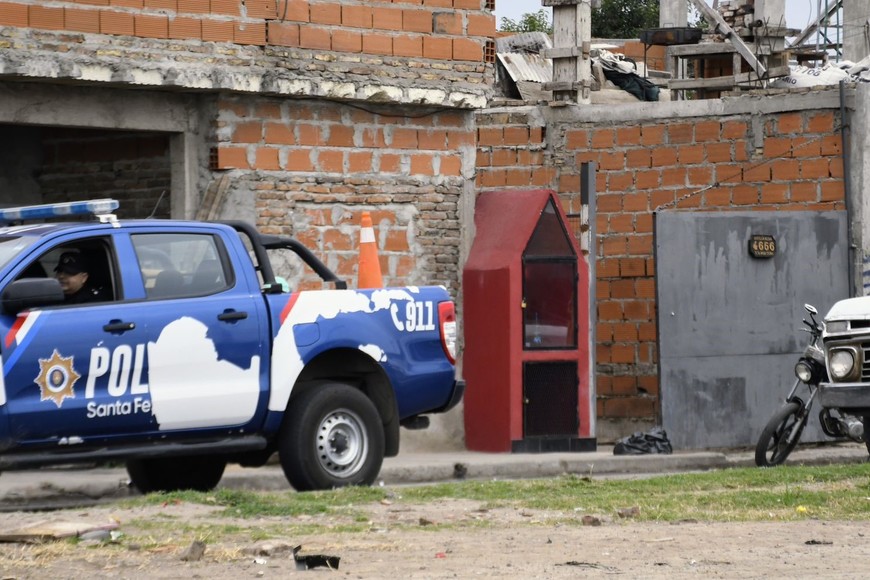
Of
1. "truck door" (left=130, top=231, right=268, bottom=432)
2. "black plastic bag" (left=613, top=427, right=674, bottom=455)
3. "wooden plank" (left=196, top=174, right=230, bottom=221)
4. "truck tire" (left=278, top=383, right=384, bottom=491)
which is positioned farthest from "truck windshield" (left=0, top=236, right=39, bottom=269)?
"black plastic bag" (left=613, top=427, right=674, bottom=455)

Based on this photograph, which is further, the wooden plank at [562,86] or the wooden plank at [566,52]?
the wooden plank at [566,52]

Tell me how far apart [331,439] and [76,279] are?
1.99 metres

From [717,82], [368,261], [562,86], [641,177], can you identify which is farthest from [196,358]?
[717,82]

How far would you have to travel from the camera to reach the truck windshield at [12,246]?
33.4 feet

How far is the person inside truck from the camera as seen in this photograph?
34.5 ft

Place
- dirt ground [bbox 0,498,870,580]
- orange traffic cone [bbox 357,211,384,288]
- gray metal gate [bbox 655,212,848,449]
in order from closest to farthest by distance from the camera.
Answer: dirt ground [bbox 0,498,870,580] → orange traffic cone [bbox 357,211,384,288] → gray metal gate [bbox 655,212,848,449]

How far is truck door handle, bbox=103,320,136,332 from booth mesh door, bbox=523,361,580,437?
615cm

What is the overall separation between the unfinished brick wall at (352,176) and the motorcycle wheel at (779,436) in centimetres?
348

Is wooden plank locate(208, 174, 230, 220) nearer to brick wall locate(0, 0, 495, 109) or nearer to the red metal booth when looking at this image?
brick wall locate(0, 0, 495, 109)

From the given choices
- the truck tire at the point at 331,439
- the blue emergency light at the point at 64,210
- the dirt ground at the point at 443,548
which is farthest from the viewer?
the truck tire at the point at 331,439

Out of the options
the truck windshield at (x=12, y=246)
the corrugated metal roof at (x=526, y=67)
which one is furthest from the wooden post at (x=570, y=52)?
the truck windshield at (x=12, y=246)

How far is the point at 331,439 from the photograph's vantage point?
446 inches

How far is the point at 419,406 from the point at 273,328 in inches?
53.1

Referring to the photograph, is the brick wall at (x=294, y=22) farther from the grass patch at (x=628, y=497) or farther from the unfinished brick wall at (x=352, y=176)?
the grass patch at (x=628, y=497)
